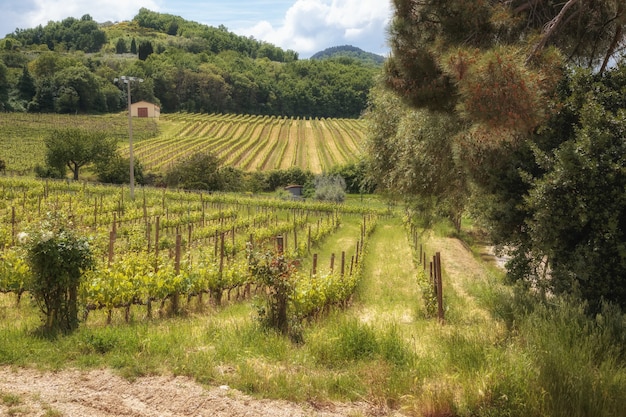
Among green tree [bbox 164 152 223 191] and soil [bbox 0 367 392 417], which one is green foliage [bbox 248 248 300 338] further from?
green tree [bbox 164 152 223 191]

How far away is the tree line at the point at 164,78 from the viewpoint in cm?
7850

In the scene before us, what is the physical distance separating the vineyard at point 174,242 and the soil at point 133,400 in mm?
2107

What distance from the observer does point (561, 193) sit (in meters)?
5.62

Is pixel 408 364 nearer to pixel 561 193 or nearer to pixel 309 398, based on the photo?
pixel 309 398

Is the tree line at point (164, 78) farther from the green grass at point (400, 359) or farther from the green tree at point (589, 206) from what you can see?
the green tree at point (589, 206)

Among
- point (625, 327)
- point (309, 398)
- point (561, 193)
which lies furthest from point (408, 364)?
point (561, 193)

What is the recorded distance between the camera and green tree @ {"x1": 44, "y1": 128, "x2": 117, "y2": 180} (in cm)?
3922

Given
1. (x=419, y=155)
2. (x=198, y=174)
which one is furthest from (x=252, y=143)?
(x=419, y=155)

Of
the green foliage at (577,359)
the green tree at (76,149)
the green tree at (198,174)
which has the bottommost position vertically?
the green foliage at (577,359)

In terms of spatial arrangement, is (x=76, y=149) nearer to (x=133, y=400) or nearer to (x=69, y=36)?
(x=133, y=400)

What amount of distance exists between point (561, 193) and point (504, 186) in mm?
1154

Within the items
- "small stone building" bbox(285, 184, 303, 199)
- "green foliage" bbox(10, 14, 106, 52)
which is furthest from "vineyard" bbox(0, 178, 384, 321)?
"green foliage" bbox(10, 14, 106, 52)

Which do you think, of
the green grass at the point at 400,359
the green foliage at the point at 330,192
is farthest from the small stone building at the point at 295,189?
the green grass at the point at 400,359

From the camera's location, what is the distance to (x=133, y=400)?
161 inches
